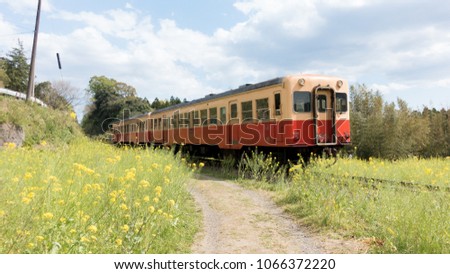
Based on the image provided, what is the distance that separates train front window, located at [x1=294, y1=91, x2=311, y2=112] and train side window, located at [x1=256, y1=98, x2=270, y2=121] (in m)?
0.90

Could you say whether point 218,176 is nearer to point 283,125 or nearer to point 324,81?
point 283,125

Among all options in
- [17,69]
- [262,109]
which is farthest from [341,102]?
[17,69]

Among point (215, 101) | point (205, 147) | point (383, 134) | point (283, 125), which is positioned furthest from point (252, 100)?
point (383, 134)

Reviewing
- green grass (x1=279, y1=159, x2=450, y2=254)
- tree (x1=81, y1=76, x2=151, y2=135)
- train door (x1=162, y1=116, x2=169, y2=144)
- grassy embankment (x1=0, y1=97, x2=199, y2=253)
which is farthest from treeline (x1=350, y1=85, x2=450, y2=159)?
tree (x1=81, y1=76, x2=151, y2=135)

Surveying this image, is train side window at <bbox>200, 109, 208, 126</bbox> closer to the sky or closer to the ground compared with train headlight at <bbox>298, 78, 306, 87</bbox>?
closer to the ground

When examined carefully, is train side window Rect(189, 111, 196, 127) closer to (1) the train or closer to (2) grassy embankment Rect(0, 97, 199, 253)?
(1) the train

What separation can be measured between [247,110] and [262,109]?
790mm

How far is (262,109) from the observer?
10695mm

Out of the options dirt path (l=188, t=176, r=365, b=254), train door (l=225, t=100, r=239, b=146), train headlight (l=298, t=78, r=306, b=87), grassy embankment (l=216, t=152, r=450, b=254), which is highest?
train headlight (l=298, t=78, r=306, b=87)

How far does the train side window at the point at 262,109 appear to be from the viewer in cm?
1052

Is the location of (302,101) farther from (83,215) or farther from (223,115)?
(83,215)

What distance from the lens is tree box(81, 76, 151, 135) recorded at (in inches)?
2140

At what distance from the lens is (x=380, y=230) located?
471 cm

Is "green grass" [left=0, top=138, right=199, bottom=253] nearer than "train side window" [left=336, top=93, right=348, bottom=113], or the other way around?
"green grass" [left=0, top=138, right=199, bottom=253]
